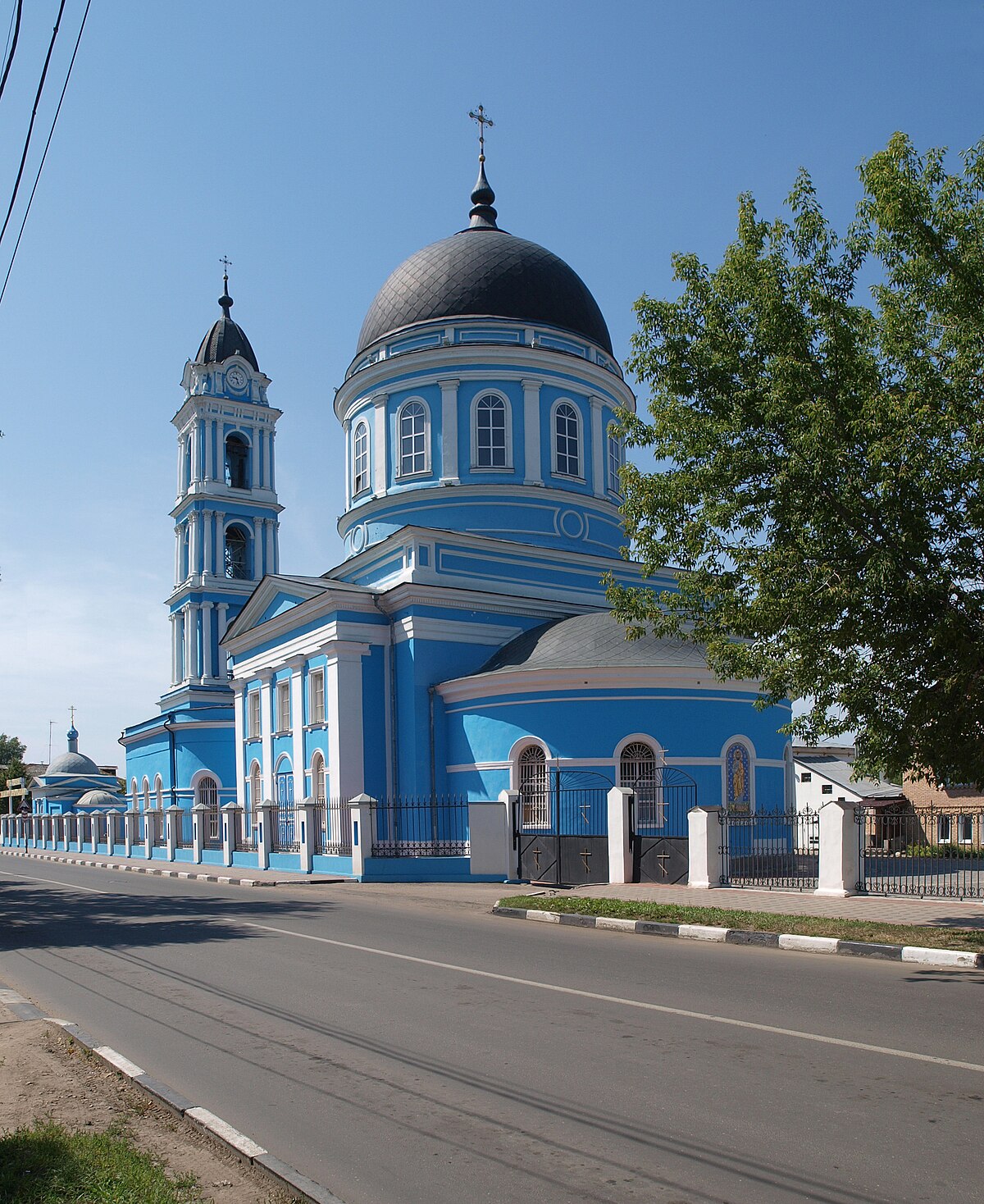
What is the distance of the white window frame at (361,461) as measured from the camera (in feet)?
104

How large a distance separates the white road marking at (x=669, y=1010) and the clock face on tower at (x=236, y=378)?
3621cm

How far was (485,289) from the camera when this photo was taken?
31.1 m

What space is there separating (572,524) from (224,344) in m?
21.9

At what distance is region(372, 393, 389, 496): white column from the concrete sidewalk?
36.0 feet

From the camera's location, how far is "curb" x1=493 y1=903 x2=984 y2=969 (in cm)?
1066

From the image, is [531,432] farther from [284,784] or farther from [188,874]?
[188,874]

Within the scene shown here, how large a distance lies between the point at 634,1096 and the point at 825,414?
7.90m

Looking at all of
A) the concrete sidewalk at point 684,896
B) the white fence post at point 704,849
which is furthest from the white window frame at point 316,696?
the white fence post at point 704,849

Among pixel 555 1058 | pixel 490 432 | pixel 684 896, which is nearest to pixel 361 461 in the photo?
pixel 490 432

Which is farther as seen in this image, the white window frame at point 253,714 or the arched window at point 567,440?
the white window frame at point 253,714

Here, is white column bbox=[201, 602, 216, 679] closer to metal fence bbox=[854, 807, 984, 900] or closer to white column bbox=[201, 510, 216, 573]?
white column bbox=[201, 510, 216, 573]

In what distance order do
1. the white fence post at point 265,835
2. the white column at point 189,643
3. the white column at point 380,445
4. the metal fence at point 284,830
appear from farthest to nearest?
the white column at point 189,643 < the white column at point 380,445 < the white fence post at point 265,835 < the metal fence at point 284,830

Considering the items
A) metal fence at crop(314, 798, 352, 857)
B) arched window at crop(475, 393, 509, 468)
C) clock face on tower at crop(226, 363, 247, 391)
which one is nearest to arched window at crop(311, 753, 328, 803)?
metal fence at crop(314, 798, 352, 857)

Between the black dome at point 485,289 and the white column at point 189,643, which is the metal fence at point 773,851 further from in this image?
the white column at point 189,643
